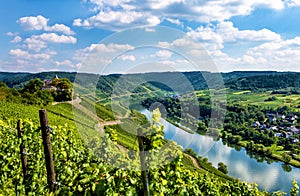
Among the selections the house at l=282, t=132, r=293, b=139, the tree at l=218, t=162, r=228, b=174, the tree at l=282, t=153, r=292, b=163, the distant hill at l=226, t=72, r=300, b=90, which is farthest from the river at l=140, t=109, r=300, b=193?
the distant hill at l=226, t=72, r=300, b=90

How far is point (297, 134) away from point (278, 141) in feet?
28.7

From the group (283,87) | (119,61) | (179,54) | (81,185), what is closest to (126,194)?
(81,185)

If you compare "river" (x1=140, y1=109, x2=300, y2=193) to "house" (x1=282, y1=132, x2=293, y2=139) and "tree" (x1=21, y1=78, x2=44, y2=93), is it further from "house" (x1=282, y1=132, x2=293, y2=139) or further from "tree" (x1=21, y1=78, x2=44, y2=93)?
"tree" (x1=21, y1=78, x2=44, y2=93)

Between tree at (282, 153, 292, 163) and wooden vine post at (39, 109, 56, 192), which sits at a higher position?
wooden vine post at (39, 109, 56, 192)

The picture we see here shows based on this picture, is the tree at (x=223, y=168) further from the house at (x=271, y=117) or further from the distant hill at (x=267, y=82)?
the distant hill at (x=267, y=82)

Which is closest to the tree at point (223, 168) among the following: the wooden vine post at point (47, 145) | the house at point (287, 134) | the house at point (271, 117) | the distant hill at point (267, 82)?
the house at point (287, 134)

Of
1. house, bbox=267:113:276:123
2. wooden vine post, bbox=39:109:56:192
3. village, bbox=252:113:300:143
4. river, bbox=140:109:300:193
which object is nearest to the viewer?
wooden vine post, bbox=39:109:56:192

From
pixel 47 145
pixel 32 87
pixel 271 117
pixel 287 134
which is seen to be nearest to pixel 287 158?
pixel 287 134

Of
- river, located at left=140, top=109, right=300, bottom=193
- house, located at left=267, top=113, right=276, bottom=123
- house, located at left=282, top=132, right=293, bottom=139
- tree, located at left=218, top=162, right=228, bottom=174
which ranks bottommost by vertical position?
river, located at left=140, top=109, right=300, bottom=193

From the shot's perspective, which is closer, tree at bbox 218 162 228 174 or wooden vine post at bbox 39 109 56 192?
wooden vine post at bbox 39 109 56 192

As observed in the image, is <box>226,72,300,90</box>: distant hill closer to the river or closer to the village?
the village

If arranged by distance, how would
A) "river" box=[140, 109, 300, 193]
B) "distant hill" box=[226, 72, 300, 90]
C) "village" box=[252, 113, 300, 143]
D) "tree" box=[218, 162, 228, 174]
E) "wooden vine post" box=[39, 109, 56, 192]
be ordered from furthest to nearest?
"distant hill" box=[226, 72, 300, 90] → "village" box=[252, 113, 300, 143] → "tree" box=[218, 162, 228, 174] → "river" box=[140, 109, 300, 193] → "wooden vine post" box=[39, 109, 56, 192]

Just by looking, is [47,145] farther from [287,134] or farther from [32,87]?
[287,134]

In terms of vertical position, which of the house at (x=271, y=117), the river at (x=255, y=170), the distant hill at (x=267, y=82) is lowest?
the river at (x=255, y=170)
